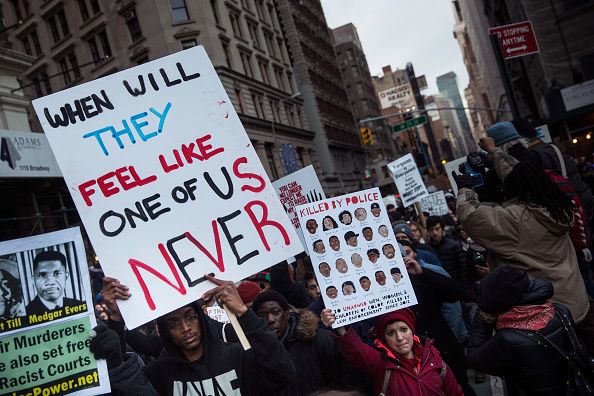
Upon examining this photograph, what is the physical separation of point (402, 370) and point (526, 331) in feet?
2.34

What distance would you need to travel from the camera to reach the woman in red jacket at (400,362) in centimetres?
291

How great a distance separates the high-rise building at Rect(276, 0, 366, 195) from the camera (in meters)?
46.0

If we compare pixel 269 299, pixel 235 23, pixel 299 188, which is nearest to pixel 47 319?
pixel 269 299

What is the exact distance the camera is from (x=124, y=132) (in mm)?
2719

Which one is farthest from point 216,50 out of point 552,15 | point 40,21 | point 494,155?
point 494,155

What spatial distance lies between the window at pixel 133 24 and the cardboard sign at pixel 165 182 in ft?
95.5

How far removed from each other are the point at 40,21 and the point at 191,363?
35.7 metres

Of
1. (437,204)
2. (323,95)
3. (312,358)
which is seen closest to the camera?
(312,358)

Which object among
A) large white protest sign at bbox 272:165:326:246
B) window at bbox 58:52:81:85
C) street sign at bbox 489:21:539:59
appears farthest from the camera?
window at bbox 58:52:81:85

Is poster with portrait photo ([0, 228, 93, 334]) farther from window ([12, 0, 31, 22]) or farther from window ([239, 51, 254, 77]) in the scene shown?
window ([12, 0, 31, 22])

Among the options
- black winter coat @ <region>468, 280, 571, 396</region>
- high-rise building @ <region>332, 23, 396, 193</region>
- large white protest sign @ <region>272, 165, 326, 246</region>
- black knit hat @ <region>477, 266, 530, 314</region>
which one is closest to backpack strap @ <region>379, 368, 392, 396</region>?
black winter coat @ <region>468, 280, 571, 396</region>

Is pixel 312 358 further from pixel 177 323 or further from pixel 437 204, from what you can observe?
pixel 437 204

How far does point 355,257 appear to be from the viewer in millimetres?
3521

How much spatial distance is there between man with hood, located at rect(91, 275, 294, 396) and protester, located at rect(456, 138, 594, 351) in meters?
1.53
